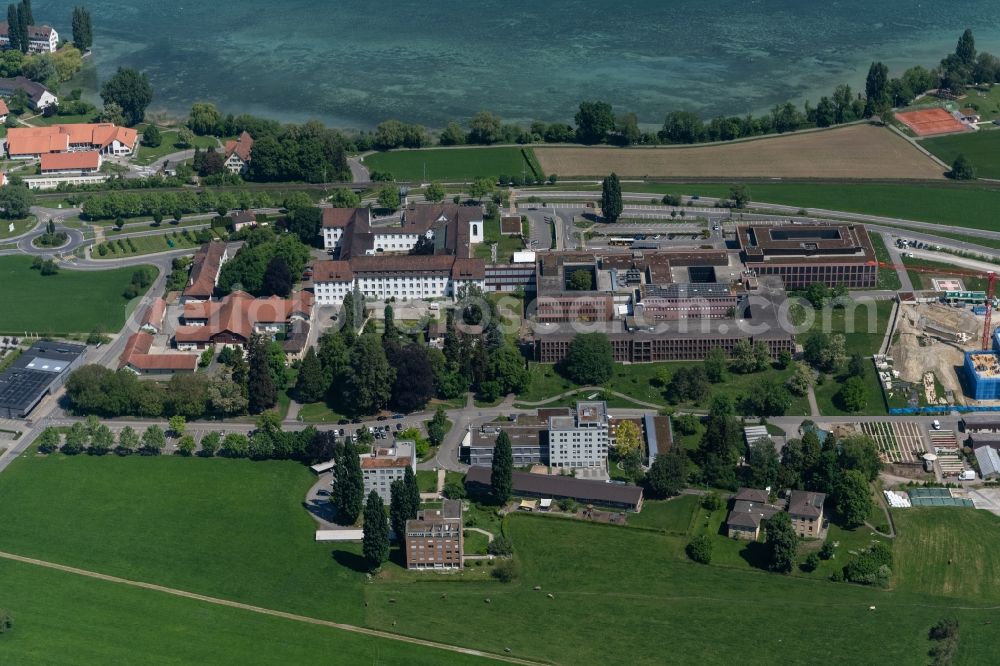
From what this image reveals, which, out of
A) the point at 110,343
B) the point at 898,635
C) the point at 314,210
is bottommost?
the point at 898,635

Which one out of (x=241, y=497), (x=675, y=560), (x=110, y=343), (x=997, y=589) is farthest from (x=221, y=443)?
(x=997, y=589)

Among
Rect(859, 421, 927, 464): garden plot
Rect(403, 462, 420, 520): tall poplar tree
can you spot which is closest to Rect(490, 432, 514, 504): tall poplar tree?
Rect(403, 462, 420, 520): tall poplar tree

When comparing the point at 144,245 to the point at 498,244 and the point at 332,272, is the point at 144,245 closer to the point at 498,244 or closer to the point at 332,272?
the point at 332,272

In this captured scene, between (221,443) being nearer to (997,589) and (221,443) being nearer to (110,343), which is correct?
(110,343)

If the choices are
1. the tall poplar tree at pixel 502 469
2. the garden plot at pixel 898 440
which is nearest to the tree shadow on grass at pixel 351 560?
the tall poplar tree at pixel 502 469

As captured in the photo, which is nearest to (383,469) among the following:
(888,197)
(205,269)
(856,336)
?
(205,269)

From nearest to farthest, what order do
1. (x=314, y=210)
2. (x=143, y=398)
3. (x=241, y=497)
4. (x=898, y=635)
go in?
(x=898, y=635) → (x=241, y=497) → (x=143, y=398) → (x=314, y=210)

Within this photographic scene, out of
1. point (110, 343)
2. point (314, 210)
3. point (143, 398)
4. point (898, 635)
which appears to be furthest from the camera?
point (314, 210)
